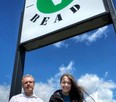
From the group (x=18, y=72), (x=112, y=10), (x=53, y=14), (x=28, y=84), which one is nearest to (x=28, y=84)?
(x=28, y=84)

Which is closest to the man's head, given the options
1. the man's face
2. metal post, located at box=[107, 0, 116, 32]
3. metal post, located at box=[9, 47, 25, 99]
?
the man's face

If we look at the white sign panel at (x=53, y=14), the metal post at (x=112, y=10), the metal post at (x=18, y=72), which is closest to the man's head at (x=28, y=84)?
the metal post at (x=18, y=72)

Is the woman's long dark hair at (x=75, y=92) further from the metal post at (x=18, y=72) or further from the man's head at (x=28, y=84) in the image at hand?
the metal post at (x=18, y=72)

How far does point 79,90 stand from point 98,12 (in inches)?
39.3

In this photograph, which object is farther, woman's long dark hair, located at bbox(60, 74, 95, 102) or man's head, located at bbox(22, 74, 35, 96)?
woman's long dark hair, located at bbox(60, 74, 95, 102)

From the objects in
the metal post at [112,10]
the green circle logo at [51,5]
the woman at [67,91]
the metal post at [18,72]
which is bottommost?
the woman at [67,91]

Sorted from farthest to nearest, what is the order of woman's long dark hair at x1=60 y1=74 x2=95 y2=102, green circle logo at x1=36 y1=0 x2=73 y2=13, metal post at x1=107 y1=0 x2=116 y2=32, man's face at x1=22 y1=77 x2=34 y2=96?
green circle logo at x1=36 y1=0 x2=73 y2=13 < metal post at x1=107 y1=0 x2=116 y2=32 < woman's long dark hair at x1=60 y1=74 x2=95 y2=102 < man's face at x1=22 y1=77 x2=34 y2=96

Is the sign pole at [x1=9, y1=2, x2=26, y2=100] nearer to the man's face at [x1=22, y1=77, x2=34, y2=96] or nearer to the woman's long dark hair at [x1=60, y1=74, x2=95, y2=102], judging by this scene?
the man's face at [x1=22, y1=77, x2=34, y2=96]

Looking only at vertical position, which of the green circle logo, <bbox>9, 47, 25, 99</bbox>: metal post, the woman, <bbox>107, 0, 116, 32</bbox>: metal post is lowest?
the woman

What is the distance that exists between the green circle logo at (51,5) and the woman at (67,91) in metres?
1.12

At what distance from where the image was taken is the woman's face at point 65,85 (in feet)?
10.4

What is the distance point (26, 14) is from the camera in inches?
170

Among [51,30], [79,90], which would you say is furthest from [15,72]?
[79,90]

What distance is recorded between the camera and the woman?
3150mm
